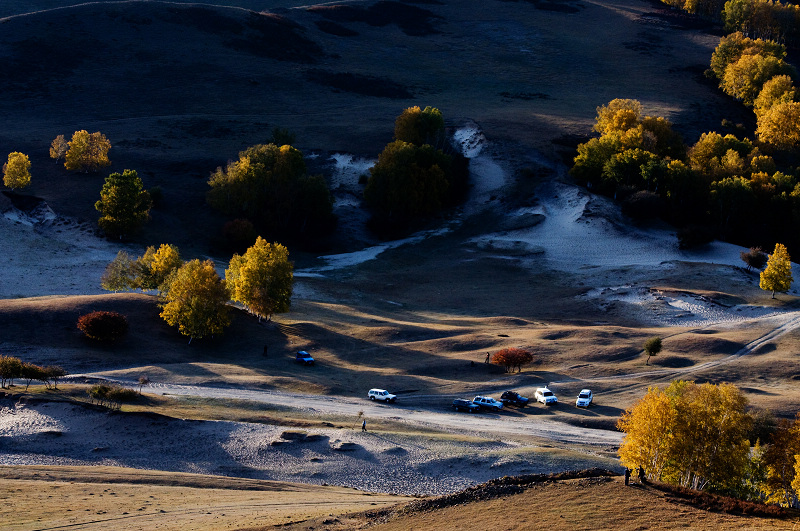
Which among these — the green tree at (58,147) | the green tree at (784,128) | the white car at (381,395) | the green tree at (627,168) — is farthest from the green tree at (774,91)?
the green tree at (58,147)

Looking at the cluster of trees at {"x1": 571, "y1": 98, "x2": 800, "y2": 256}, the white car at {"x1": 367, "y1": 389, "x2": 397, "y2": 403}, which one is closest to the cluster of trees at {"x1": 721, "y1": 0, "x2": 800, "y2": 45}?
the cluster of trees at {"x1": 571, "y1": 98, "x2": 800, "y2": 256}

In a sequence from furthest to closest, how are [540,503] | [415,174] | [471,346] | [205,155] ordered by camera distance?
[205,155] → [415,174] → [471,346] → [540,503]

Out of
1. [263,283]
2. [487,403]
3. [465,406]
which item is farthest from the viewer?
[263,283]

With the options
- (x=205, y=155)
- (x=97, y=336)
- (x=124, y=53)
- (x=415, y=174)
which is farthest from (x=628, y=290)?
(x=124, y=53)

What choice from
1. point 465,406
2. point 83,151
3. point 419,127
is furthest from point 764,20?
point 465,406

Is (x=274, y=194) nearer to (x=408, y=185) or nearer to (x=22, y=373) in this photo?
(x=408, y=185)

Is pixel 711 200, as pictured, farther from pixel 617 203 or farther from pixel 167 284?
pixel 167 284
